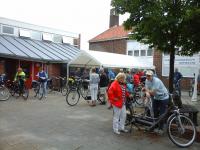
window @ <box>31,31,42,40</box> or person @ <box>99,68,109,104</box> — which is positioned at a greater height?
window @ <box>31,31,42,40</box>

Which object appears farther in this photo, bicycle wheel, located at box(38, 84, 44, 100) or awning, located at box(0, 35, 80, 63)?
awning, located at box(0, 35, 80, 63)

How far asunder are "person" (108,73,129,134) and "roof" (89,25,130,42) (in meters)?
24.0

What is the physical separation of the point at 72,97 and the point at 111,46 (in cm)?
2067

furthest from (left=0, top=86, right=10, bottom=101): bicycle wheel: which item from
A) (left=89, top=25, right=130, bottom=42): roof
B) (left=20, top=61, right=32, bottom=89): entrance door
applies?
(left=89, top=25, right=130, bottom=42): roof

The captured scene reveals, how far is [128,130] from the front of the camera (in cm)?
847

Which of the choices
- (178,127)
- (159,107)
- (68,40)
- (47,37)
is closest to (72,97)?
(159,107)

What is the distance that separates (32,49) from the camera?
23.1 meters

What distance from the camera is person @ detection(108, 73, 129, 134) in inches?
318

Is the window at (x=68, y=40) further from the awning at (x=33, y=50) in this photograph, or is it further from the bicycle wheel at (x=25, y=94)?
the bicycle wheel at (x=25, y=94)

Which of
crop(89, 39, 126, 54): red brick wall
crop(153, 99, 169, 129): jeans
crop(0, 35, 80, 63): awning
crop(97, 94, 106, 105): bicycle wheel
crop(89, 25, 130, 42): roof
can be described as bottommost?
crop(97, 94, 106, 105): bicycle wheel

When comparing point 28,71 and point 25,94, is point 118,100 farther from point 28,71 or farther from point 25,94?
point 28,71

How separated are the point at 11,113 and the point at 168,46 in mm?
5880

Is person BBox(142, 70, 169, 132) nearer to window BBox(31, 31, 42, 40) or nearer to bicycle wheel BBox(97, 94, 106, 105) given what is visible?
bicycle wheel BBox(97, 94, 106, 105)

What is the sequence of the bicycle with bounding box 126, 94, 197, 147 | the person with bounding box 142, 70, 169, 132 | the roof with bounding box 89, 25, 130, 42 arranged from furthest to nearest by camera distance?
the roof with bounding box 89, 25, 130, 42 → the person with bounding box 142, 70, 169, 132 → the bicycle with bounding box 126, 94, 197, 147
